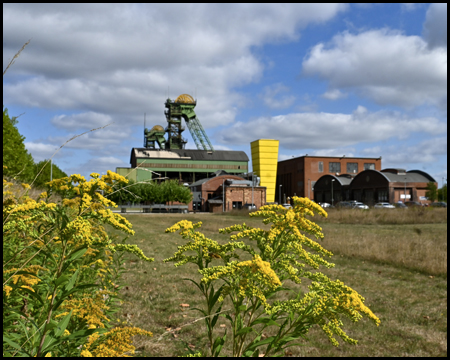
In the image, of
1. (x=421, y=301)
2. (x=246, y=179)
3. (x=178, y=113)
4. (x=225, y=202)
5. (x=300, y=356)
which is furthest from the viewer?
(x=178, y=113)

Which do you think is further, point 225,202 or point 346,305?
point 225,202

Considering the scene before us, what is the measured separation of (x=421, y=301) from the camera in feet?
25.8

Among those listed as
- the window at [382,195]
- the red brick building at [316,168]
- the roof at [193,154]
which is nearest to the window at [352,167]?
the red brick building at [316,168]

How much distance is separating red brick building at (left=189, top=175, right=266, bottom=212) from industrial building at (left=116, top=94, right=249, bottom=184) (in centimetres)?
1012

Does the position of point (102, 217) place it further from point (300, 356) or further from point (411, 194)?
point (411, 194)

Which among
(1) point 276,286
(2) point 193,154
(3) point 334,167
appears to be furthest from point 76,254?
(3) point 334,167

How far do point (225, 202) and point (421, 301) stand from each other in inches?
2346

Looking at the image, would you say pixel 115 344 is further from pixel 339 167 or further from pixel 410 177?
pixel 339 167

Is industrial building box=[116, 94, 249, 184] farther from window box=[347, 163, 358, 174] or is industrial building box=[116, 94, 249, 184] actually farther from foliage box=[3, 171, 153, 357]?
foliage box=[3, 171, 153, 357]

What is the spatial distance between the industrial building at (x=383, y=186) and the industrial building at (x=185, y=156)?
951 inches

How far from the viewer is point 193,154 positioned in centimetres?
9075

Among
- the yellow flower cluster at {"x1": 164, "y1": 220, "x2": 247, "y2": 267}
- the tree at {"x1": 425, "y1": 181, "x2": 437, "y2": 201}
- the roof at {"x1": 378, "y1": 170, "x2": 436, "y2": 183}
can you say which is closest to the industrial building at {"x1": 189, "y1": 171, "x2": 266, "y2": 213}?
the roof at {"x1": 378, "y1": 170, "x2": 436, "y2": 183}

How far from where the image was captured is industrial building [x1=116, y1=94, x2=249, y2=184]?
285 ft

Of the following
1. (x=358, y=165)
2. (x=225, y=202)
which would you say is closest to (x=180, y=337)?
(x=225, y=202)
